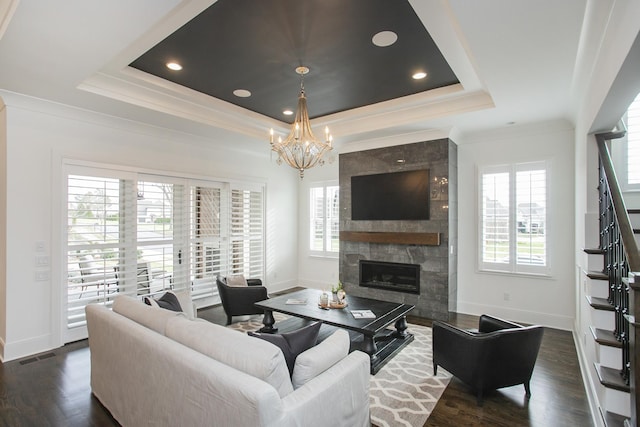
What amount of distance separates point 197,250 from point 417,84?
174 inches

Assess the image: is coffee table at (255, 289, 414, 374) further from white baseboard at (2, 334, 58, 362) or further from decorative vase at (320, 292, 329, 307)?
white baseboard at (2, 334, 58, 362)

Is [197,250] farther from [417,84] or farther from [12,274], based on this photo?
[417,84]

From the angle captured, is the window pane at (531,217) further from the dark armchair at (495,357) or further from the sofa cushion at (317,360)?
the sofa cushion at (317,360)

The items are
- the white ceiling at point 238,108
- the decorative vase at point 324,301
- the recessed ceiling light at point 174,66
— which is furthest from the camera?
the decorative vase at point 324,301

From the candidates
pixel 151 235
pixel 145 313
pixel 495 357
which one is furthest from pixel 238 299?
pixel 495 357

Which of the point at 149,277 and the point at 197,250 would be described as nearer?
the point at 149,277

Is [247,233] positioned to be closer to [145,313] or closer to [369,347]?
[369,347]

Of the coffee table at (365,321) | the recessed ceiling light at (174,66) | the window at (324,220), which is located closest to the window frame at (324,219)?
the window at (324,220)

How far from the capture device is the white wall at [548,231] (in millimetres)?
4719

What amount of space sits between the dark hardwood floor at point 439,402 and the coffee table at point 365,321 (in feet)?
2.75

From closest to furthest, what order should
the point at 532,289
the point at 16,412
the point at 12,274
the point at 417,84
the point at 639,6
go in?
the point at 639,6, the point at 16,412, the point at 12,274, the point at 417,84, the point at 532,289

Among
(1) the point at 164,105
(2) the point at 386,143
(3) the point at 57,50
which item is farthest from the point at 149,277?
(2) the point at 386,143

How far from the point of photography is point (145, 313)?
2.52 metres

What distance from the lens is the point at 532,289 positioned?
4.95 meters
